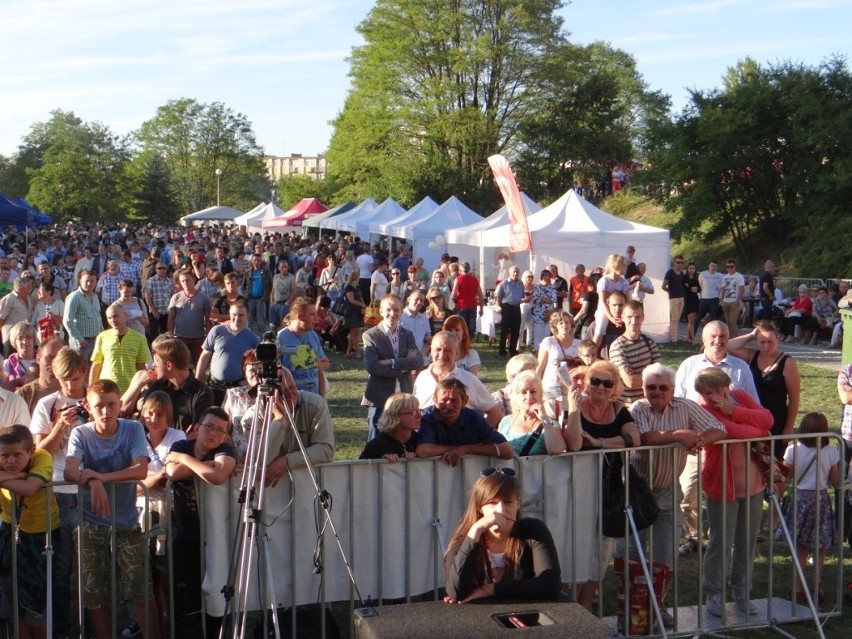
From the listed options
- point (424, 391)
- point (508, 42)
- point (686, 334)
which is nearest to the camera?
point (424, 391)

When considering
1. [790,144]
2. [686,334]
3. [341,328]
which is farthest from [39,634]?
[790,144]

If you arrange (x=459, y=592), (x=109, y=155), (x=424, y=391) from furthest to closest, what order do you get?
1. (x=109, y=155)
2. (x=424, y=391)
3. (x=459, y=592)

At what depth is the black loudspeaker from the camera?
352 centimetres

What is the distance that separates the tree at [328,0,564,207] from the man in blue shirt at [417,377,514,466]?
41.2m

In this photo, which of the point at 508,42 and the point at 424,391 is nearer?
the point at 424,391

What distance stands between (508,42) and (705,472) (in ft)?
145

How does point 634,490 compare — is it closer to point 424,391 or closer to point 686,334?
point 424,391

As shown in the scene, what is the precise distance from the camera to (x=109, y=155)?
93.9m

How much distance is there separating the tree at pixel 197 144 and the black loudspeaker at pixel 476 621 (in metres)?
102

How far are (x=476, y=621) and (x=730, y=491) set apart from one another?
8.65 feet

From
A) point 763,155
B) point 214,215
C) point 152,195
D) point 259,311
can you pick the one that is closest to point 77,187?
point 152,195

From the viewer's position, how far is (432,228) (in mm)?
27406

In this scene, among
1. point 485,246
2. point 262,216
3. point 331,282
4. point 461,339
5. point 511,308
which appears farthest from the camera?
point 262,216

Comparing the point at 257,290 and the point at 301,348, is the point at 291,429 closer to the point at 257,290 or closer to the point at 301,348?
the point at 301,348
